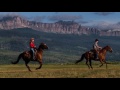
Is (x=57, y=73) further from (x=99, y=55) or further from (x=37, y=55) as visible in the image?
(x=99, y=55)

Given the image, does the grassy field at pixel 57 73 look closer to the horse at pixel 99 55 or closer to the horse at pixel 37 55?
the horse at pixel 37 55

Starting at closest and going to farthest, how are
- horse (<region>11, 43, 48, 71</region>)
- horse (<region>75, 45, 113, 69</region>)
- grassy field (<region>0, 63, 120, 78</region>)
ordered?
grassy field (<region>0, 63, 120, 78</region>)
horse (<region>11, 43, 48, 71</region>)
horse (<region>75, 45, 113, 69</region>)

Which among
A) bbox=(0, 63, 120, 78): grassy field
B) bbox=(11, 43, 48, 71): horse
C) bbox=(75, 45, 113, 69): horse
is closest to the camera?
bbox=(0, 63, 120, 78): grassy field


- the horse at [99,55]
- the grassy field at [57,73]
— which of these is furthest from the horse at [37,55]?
the horse at [99,55]

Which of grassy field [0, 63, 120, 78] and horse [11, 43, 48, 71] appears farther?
horse [11, 43, 48, 71]

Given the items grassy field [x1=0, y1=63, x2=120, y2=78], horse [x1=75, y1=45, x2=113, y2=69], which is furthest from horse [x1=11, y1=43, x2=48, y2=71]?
horse [x1=75, y1=45, x2=113, y2=69]

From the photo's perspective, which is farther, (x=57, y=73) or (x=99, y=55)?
(x=99, y=55)

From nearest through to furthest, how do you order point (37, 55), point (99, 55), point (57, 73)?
point (57, 73) → point (37, 55) → point (99, 55)

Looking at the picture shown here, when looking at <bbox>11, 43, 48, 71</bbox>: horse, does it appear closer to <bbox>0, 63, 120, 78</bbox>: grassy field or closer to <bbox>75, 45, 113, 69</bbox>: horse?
<bbox>0, 63, 120, 78</bbox>: grassy field

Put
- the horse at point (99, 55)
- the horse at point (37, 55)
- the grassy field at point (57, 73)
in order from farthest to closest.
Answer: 1. the horse at point (99, 55)
2. the horse at point (37, 55)
3. the grassy field at point (57, 73)

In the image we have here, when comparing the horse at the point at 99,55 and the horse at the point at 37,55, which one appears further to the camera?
the horse at the point at 99,55

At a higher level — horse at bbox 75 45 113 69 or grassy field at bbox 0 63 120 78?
horse at bbox 75 45 113 69

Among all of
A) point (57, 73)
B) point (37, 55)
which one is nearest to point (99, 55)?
point (57, 73)
